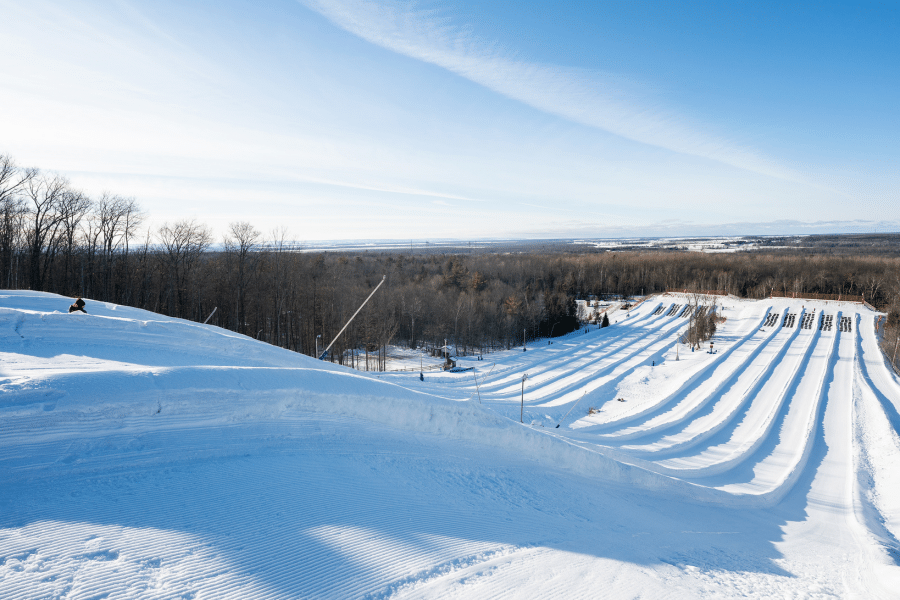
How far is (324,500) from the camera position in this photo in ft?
20.4

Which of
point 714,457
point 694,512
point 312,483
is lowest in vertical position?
point 714,457

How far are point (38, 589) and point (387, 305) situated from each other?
46.0m

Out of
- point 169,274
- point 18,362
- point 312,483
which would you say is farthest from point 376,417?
point 169,274

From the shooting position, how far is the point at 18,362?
8.87 m

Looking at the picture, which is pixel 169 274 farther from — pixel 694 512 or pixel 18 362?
pixel 694 512

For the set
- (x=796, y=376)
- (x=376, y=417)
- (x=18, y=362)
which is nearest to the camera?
(x=18, y=362)

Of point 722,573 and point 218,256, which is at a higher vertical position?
point 218,256

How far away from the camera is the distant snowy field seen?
15.5 feet

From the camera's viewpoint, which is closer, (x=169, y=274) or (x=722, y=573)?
(x=722, y=573)

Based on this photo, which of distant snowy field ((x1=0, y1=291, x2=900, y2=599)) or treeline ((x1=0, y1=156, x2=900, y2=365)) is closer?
distant snowy field ((x1=0, y1=291, x2=900, y2=599))

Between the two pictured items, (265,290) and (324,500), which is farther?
(265,290)

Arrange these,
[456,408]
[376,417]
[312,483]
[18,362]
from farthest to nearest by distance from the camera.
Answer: [456,408]
[376,417]
[18,362]
[312,483]

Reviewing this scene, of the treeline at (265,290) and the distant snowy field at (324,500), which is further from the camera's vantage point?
the treeline at (265,290)

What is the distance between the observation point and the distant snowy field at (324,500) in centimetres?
474
